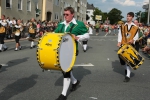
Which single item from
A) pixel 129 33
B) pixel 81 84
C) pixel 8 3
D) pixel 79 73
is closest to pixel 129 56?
pixel 129 33

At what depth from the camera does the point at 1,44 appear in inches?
520

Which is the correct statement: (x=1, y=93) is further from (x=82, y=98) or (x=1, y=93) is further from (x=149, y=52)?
(x=149, y=52)

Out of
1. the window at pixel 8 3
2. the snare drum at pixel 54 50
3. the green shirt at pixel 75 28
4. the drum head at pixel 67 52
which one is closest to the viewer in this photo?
the snare drum at pixel 54 50

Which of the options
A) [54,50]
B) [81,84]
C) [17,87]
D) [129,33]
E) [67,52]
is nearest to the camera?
[54,50]

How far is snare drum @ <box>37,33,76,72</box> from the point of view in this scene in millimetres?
4508

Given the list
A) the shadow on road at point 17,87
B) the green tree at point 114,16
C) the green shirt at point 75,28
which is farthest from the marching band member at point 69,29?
the green tree at point 114,16

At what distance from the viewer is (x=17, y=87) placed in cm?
606

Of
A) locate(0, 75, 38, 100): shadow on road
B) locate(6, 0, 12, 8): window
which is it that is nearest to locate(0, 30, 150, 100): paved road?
locate(0, 75, 38, 100): shadow on road

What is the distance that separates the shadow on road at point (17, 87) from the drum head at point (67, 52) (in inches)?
54.1

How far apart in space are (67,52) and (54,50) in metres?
0.50

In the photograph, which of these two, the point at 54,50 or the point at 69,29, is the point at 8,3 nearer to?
the point at 69,29

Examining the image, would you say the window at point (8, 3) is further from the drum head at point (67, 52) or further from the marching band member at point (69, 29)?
the drum head at point (67, 52)

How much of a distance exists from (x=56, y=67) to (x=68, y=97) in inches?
40.8

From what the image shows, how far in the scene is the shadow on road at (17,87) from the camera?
5422 millimetres
